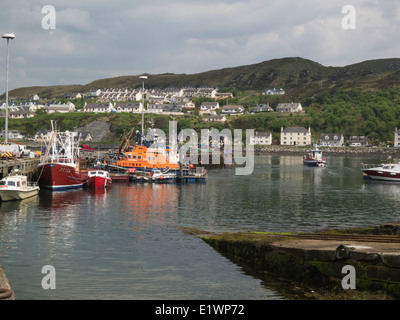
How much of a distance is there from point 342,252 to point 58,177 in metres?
40.3

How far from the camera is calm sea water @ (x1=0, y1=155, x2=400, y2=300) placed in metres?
19.1

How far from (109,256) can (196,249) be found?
15.5 ft

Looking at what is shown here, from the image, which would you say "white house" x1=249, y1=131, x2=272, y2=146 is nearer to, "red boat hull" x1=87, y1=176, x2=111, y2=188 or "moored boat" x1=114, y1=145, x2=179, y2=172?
"moored boat" x1=114, y1=145, x2=179, y2=172

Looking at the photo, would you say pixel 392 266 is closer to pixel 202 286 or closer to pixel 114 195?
pixel 202 286

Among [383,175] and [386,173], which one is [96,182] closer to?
[383,175]

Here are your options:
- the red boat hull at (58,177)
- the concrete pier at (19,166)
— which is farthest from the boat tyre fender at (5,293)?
the red boat hull at (58,177)

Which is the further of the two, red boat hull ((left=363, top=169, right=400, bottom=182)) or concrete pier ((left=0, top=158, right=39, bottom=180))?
red boat hull ((left=363, top=169, right=400, bottom=182))

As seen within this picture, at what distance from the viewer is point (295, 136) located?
172250 millimetres

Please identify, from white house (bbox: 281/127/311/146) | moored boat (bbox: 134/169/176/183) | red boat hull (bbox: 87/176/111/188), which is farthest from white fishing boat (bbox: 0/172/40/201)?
white house (bbox: 281/127/311/146)

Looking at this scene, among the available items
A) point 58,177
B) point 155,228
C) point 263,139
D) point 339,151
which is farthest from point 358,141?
point 155,228

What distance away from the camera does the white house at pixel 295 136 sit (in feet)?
562

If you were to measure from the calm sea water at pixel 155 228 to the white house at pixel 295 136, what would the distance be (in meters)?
111

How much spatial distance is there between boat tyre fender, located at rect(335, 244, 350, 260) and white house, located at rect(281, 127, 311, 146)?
157486 millimetres

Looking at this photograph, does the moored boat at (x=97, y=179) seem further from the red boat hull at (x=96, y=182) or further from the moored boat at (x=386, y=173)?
the moored boat at (x=386, y=173)
